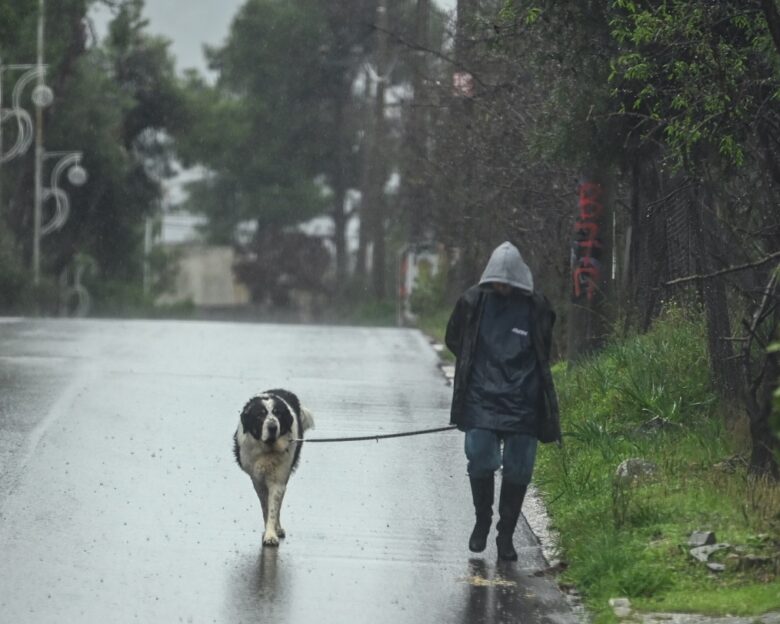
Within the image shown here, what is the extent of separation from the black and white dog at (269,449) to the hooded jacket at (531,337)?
4.02 ft

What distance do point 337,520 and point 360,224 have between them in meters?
56.1

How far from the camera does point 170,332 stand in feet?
90.3

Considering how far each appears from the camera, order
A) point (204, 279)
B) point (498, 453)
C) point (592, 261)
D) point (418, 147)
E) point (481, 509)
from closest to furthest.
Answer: point (498, 453) → point (481, 509) → point (592, 261) → point (418, 147) → point (204, 279)

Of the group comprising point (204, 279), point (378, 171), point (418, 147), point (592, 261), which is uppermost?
Result: point (378, 171)

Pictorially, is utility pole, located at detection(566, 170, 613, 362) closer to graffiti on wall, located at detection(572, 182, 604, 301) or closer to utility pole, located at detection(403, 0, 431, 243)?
graffiti on wall, located at detection(572, 182, 604, 301)

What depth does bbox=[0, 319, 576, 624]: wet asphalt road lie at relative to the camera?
8758 mm

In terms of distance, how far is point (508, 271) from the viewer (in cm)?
981

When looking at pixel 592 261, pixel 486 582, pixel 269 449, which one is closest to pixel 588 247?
pixel 592 261

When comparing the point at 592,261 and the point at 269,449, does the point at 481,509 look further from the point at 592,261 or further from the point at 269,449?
the point at 592,261

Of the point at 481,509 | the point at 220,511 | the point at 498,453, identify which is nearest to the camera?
the point at 498,453

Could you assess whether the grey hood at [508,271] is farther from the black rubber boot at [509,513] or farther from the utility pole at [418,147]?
the utility pole at [418,147]


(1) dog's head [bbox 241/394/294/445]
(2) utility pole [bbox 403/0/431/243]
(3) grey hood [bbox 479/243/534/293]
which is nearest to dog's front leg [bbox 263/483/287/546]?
(1) dog's head [bbox 241/394/294/445]

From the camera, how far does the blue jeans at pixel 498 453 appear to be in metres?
9.88

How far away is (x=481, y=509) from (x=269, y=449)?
4.57ft
